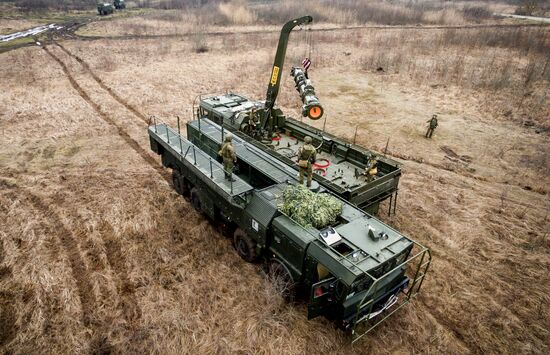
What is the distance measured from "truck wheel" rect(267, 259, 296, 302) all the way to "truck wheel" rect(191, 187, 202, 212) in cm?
375

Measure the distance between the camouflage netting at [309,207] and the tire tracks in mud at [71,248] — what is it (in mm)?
5032

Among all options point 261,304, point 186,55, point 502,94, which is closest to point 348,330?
point 261,304

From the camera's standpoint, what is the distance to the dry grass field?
26.7 ft

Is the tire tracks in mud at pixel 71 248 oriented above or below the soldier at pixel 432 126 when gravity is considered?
below

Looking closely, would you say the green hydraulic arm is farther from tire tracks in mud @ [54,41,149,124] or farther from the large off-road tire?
tire tracks in mud @ [54,41,149,124]

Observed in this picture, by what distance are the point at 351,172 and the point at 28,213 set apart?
1021 cm

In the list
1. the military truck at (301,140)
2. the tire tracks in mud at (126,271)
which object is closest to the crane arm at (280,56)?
the military truck at (301,140)

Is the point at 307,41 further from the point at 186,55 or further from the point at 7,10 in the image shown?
the point at 7,10

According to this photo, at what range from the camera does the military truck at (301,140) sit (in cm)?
1048

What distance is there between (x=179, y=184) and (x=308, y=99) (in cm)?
526

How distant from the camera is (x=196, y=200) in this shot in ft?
38.8

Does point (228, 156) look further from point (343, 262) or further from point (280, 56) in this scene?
point (280, 56)

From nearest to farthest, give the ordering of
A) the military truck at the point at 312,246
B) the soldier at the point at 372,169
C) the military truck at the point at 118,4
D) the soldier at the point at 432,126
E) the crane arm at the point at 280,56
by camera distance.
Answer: the military truck at the point at 312,246 < the soldier at the point at 372,169 < the crane arm at the point at 280,56 < the soldier at the point at 432,126 < the military truck at the point at 118,4

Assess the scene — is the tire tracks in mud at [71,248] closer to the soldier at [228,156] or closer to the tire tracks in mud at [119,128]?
the tire tracks in mud at [119,128]
